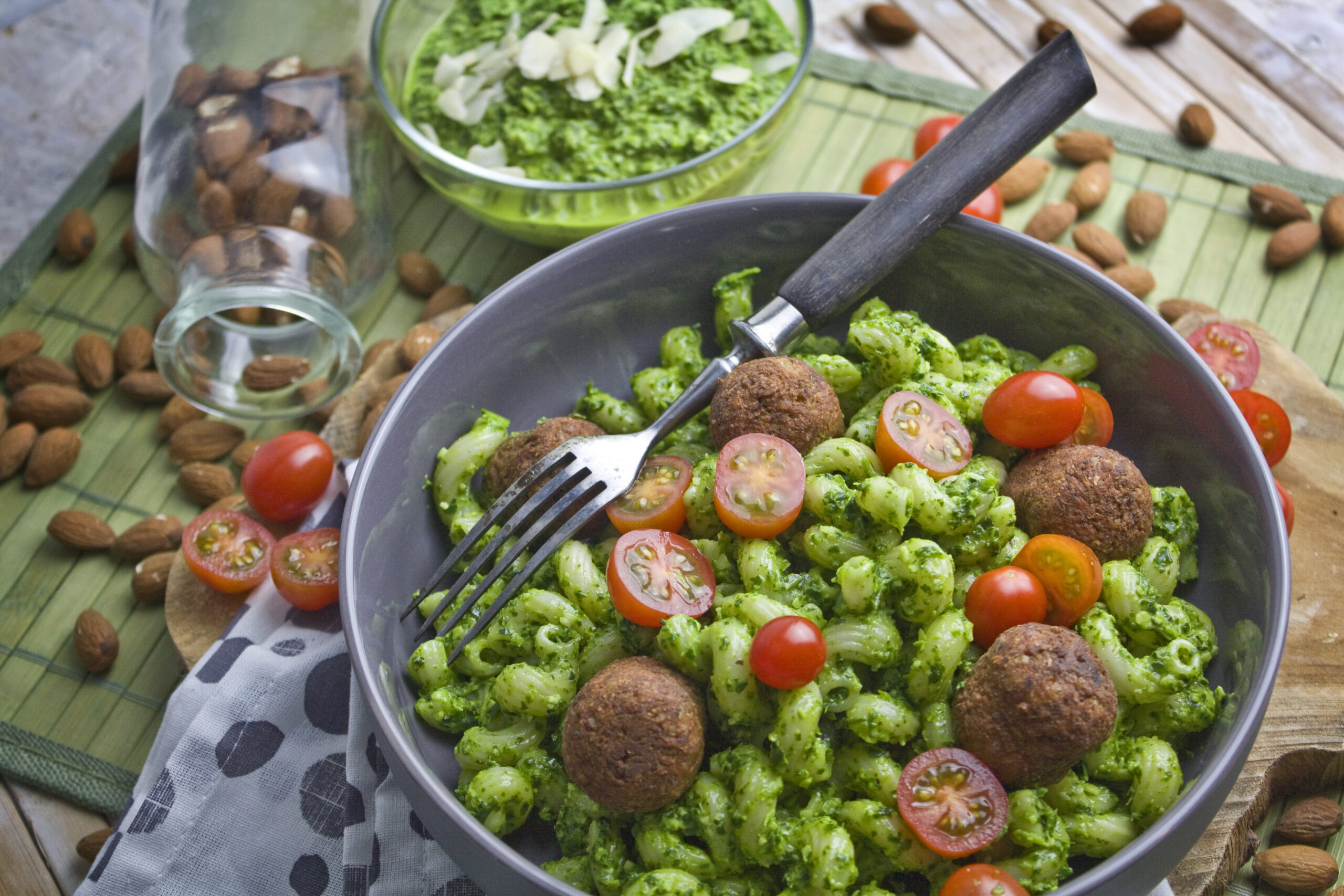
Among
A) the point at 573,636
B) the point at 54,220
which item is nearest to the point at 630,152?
the point at 573,636

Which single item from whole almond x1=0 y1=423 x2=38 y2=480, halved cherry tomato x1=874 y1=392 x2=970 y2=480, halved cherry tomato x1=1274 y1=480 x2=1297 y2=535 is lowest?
whole almond x1=0 y1=423 x2=38 y2=480

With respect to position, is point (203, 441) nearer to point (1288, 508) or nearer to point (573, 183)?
point (573, 183)

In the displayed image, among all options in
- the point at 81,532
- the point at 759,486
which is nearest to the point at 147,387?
the point at 81,532

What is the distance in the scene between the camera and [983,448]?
8.54ft

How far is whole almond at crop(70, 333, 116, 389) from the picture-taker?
3.44m

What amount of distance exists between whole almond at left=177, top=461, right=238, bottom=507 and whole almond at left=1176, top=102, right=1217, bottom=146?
332 cm

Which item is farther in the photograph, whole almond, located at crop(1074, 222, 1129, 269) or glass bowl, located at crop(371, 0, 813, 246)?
whole almond, located at crop(1074, 222, 1129, 269)

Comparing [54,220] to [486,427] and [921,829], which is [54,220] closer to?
[486,427]

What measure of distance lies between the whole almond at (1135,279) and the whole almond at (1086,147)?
1.65 ft

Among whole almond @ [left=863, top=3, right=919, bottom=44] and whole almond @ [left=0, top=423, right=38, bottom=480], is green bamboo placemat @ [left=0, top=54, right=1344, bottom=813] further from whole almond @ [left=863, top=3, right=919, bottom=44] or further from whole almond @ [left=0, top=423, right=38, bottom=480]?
whole almond @ [left=863, top=3, right=919, bottom=44]

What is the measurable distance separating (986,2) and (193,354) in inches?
122

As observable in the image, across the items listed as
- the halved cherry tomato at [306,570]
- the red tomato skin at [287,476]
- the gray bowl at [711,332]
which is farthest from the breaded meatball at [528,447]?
the red tomato skin at [287,476]

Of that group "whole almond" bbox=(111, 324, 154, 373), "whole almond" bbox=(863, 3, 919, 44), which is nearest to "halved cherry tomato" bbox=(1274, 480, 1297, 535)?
"whole almond" bbox=(863, 3, 919, 44)

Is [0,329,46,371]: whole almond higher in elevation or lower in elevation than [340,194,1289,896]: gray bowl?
lower
